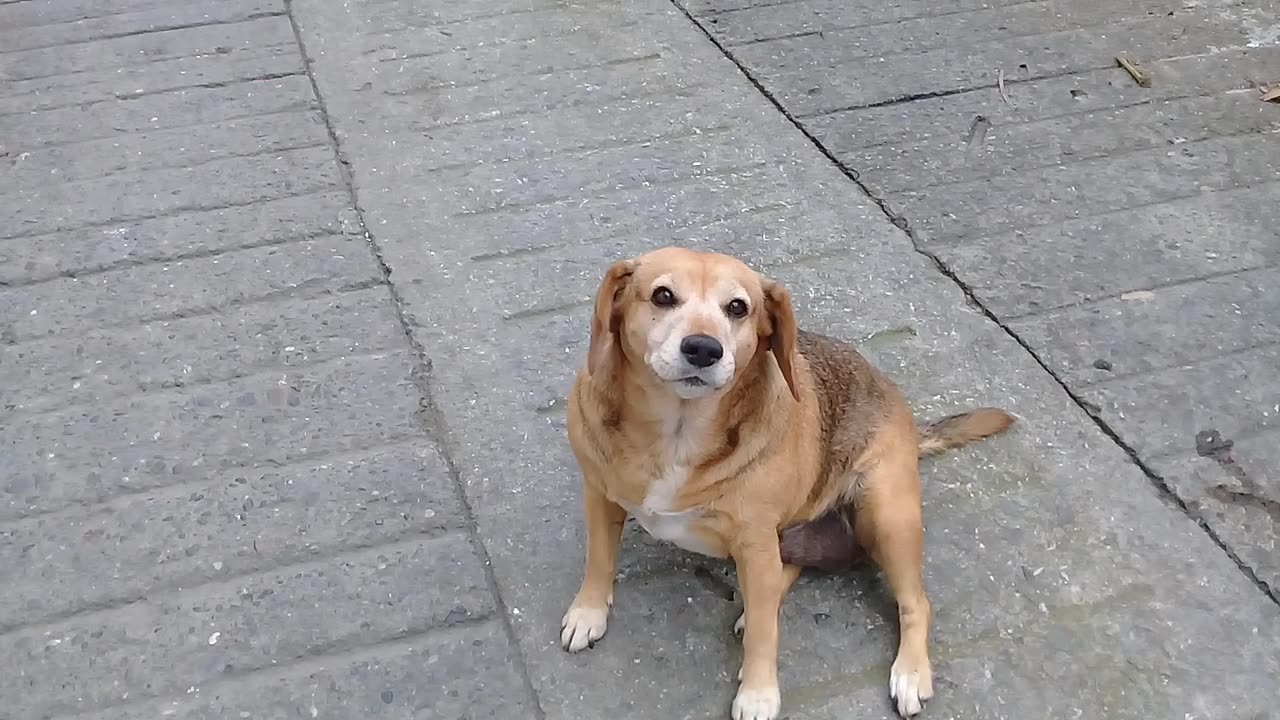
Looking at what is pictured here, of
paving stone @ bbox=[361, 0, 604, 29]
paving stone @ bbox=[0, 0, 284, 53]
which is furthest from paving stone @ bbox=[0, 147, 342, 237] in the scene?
paving stone @ bbox=[0, 0, 284, 53]

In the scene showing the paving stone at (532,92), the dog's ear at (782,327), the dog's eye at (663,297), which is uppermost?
the dog's eye at (663,297)

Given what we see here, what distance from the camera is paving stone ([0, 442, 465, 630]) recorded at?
108 inches

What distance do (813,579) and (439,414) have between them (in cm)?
116

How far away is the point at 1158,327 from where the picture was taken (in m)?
3.58

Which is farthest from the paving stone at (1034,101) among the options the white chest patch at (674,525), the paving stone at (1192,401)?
the white chest patch at (674,525)

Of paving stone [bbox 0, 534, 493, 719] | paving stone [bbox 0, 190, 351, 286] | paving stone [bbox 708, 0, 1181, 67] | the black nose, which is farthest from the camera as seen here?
paving stone [bbox 708, 0, 1181, 67]

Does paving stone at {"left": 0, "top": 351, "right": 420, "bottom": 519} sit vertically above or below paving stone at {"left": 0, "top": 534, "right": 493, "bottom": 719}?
below

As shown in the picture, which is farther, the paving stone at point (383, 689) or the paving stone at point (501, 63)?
the paving stone at point (501, 63)

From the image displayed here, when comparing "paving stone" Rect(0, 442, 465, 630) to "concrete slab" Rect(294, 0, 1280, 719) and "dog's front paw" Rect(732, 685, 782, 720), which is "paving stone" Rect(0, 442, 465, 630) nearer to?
"concrete slab" Rect(294, 0, 1280, 719)

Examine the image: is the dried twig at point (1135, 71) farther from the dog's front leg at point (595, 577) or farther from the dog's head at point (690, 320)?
the dog's front leg at point (595, 577)

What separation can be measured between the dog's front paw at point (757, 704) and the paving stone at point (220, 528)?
876 millimetres

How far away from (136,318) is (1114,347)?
119 inches

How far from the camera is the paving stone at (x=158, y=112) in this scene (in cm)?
464

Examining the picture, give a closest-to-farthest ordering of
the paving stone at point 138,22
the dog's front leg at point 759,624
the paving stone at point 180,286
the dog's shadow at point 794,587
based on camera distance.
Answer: the dog's front leg at point 759,624 < the dog's shadow at point 794,587 < the paving stone at point 180,286 < the paving stone at point 138,22
